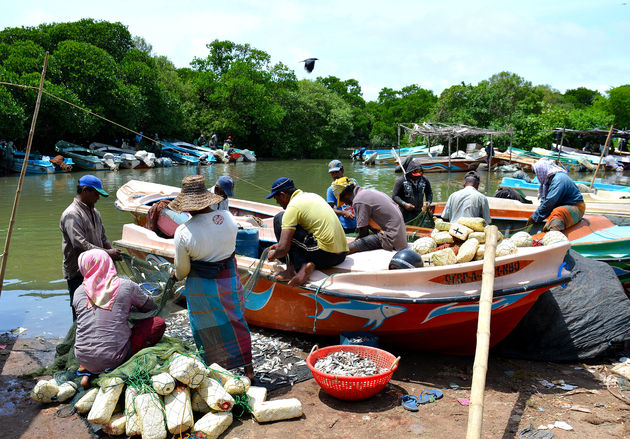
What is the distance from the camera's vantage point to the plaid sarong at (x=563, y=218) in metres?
6.68

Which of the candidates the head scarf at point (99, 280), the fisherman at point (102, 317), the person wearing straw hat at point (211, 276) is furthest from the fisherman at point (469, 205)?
the head scarf at point (99, 280)

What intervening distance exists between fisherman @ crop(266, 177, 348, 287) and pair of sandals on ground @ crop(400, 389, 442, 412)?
4.87 ft

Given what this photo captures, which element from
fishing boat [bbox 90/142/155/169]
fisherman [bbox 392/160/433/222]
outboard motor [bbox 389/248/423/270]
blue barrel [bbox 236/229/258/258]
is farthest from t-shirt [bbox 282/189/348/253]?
fishing boat [bbox 90/142/155/169]

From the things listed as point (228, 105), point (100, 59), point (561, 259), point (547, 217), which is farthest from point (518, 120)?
point (561, 259)

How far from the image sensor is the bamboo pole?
298cm

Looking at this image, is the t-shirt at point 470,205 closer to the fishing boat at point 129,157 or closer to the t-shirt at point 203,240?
the t-shirt at point 203,240

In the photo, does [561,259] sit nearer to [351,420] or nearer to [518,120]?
[351,420]

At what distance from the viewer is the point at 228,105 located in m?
42.6

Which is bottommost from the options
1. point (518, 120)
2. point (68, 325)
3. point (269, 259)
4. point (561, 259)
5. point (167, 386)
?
point (68, 325)

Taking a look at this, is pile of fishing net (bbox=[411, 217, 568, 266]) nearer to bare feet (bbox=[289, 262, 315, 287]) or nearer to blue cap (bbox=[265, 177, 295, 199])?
bare feet (bbox=[289, 262, 315, 287])

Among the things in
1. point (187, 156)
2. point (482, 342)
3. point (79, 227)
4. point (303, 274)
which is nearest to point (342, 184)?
point (303, 274)

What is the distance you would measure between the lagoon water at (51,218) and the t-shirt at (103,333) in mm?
2350

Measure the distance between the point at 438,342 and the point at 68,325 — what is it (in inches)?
180

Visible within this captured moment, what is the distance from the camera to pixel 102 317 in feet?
12.7
